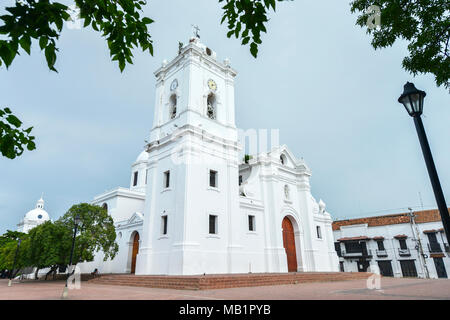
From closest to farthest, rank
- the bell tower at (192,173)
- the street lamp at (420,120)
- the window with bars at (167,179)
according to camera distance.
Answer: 1. the street lamp at (420,120)
2. the bell tower at (192,173)
3. the window with bars at (167,179)

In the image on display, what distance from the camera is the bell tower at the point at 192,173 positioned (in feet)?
53.2

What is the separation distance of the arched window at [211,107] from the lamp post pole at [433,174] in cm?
1672

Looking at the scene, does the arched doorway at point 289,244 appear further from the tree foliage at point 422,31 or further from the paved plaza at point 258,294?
the tree foliage at point 422,31

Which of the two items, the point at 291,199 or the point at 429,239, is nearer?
the point at 291,199

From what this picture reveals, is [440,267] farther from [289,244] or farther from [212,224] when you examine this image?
[212,224]

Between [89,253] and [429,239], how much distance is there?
34.3 m

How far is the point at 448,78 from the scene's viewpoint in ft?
16.9

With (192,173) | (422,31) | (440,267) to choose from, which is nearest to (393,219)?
(440,267)

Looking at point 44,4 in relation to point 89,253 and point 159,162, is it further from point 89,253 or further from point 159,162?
point 89,253

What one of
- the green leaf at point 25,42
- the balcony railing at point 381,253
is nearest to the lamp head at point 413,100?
the green leaf at point 25,42

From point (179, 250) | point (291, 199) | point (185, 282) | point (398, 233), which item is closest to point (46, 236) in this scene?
point (179, 250)

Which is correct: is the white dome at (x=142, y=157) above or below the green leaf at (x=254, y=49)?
above

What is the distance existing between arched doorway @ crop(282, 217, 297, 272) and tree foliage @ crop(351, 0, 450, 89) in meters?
18.6
